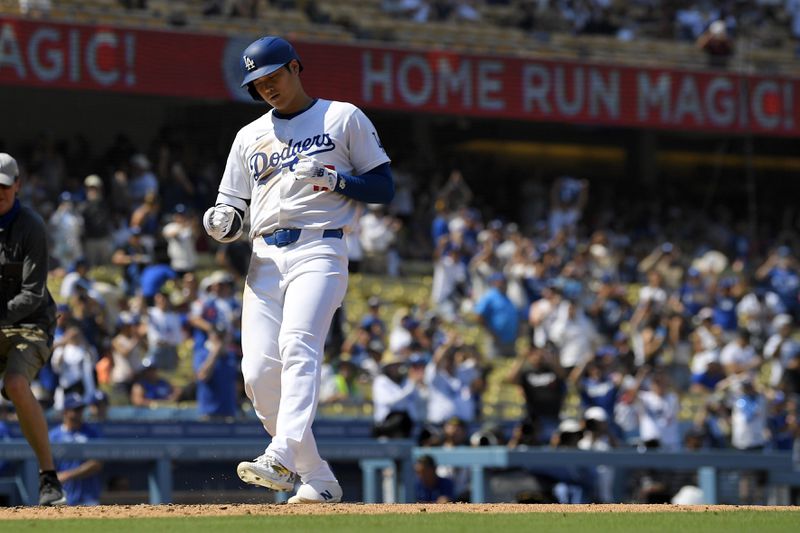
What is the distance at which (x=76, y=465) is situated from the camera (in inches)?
448

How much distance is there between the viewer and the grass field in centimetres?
572

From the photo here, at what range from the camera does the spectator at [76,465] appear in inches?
445

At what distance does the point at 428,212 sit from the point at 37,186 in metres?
6.08

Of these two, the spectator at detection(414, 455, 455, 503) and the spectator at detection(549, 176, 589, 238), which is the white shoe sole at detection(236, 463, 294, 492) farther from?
the spectator at detection(549, 176, 589, 238)

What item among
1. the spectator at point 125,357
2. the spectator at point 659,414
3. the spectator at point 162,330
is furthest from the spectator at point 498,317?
the spectator at point 125,357

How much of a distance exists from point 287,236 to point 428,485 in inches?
239

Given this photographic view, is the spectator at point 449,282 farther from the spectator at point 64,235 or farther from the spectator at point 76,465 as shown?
the spectator at point 76,465

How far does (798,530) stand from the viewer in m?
5.72

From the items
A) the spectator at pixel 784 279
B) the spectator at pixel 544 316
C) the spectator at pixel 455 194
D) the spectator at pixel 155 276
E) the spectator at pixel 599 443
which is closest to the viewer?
A: the spectator at pixel 599 443

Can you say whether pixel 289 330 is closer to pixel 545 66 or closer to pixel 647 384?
pixel 647 384

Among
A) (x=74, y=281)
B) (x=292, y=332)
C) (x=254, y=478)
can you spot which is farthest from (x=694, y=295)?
(x=254, y=478)

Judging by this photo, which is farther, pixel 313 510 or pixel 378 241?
pixel 378 241

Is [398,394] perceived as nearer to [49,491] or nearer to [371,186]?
[49,491]

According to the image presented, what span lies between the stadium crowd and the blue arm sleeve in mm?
6198
